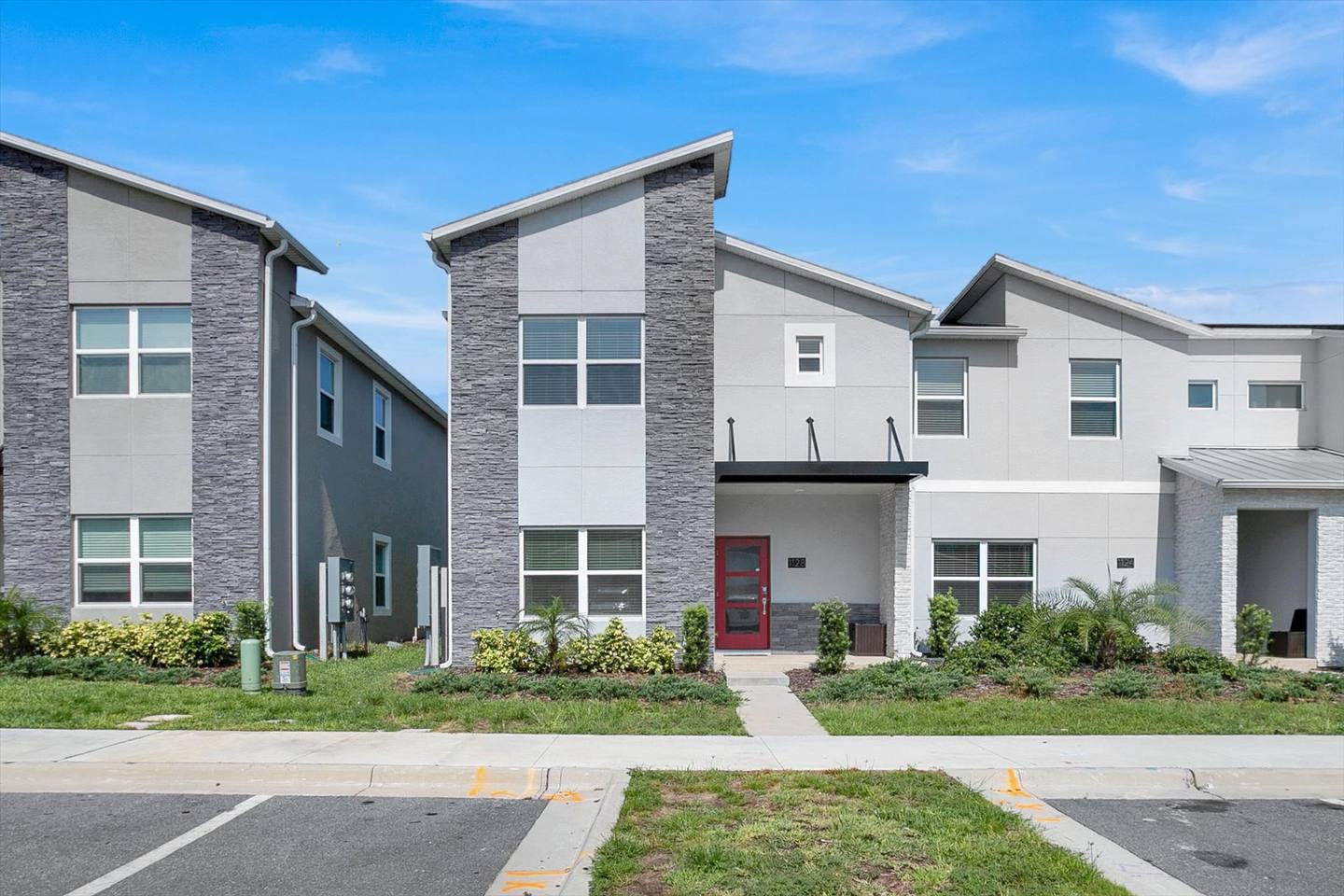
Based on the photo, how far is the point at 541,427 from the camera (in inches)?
700

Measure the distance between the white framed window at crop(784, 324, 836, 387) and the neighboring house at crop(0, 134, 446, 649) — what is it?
8.57 metres

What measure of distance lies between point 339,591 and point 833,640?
8719 mm

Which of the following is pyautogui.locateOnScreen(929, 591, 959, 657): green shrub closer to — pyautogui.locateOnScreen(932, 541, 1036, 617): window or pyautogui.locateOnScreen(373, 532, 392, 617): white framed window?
pyautogui.locateOnScreen(932, 541, 1036, 617): window

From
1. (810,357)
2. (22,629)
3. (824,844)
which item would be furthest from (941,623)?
(22,629)

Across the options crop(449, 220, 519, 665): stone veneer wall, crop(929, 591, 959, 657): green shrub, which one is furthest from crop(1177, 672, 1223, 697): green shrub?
crop(449, 220, 519, 665): stone veneer wall

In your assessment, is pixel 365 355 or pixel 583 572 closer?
pixel 583 572

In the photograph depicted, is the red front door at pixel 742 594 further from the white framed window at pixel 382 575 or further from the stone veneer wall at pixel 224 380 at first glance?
the white framed window at pixel 382 575

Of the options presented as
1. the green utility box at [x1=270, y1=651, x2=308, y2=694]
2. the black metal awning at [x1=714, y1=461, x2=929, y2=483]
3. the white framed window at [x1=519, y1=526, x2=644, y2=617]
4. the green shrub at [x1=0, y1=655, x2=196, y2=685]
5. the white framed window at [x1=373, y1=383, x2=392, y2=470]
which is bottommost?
the green shrub at [x1=0, y1=655, x2=196, y2=685]

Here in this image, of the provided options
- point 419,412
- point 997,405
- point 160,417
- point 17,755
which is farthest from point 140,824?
point 419,412

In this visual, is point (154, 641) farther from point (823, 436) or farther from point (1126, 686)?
point (1126, 686)

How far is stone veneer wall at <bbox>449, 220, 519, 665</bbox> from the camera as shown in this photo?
1755 centimetres

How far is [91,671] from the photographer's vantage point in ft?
→ 53.1

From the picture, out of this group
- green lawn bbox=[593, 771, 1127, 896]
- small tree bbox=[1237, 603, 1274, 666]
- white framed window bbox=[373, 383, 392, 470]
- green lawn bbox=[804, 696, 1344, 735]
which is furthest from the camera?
white framed window bbox=[373, 383, 392, 470]

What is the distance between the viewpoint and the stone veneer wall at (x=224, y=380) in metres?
18.4
